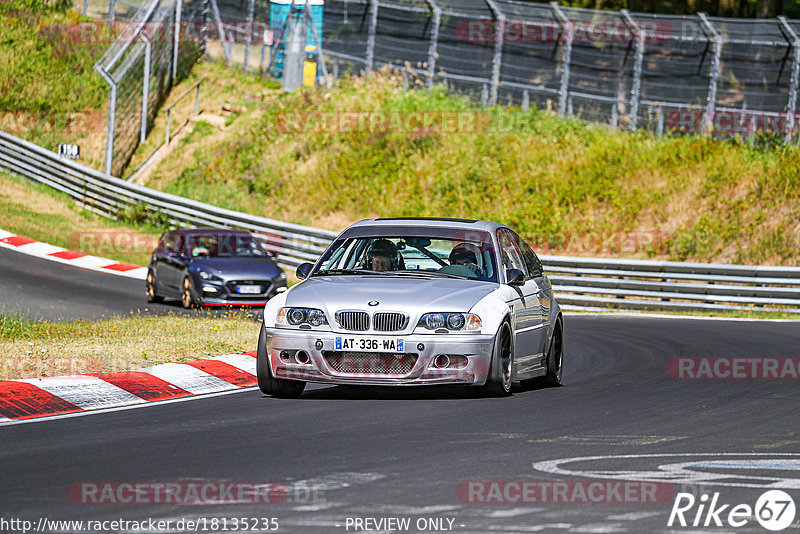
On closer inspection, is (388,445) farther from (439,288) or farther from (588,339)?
(588,339)

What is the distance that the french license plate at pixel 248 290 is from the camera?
22312mm

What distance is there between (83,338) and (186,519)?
8.76m

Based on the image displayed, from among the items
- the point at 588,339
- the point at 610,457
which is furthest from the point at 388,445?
the point at 588,339

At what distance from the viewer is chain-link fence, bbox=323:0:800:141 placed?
31109 mm

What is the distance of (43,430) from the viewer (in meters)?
8.84

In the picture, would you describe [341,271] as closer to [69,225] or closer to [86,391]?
[86,391]

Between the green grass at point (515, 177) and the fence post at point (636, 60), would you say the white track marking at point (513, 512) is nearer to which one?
the green grass at point (515, 177)

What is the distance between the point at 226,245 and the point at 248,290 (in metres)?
2.32

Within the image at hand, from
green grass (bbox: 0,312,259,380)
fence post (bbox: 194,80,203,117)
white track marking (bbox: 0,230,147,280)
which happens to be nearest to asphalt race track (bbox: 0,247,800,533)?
green grass (bbox: 0,312,259,380)

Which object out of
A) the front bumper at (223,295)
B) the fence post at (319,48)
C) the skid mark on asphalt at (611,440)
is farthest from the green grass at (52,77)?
the skid mark on asphalt at (611,440)

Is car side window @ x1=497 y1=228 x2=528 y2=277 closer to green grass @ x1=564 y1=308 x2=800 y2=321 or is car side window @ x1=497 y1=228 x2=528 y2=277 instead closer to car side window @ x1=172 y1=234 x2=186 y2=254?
green grass @ x1=564 y1=308 x2=800 y2=321

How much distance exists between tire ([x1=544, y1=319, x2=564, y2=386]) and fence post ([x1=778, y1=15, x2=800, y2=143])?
19.9m

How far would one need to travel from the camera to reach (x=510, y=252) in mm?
12242

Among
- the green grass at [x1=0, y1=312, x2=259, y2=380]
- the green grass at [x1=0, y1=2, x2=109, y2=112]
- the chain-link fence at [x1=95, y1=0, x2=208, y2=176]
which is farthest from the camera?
the green grass at [x1=0, y1=2, x2=109, y2=112]
